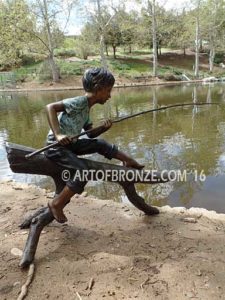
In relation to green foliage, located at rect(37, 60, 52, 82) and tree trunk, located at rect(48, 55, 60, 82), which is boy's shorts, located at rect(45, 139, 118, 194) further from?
green foliage, located at rect(37, 60, 52, 82)

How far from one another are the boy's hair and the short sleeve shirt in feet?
0.40

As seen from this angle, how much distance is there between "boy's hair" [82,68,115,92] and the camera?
283 centimetres

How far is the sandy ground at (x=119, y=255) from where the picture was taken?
7.93 feet

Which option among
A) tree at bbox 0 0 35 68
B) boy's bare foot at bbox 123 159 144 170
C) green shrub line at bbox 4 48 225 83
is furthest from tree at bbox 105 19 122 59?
boy's bare foot at bbox 123 159 144 170

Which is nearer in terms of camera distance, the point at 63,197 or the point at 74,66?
the point at 63,197

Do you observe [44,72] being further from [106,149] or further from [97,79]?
[97,79]

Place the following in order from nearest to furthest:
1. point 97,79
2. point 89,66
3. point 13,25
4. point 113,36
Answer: point 97,79 → point 13,25 → point 89,66 → point 113,36

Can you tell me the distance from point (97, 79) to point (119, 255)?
1568mm

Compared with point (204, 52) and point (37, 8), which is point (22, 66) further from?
point (204, 52)

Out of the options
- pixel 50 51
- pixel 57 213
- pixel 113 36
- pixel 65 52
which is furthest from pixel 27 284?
pixel 65 52

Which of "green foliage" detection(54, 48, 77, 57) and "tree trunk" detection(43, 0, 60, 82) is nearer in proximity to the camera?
"tree trunk" detection(43, 0, 60, 82)

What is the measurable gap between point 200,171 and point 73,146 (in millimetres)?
3425

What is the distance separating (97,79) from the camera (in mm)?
2836

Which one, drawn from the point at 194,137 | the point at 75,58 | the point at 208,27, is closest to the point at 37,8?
the point at 75,58
